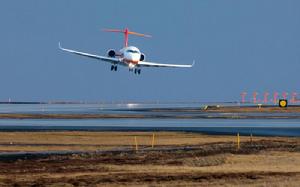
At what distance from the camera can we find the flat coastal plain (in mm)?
40469

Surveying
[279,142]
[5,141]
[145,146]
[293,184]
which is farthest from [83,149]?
[293,184]

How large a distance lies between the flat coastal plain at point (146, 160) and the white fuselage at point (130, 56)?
6550 cm

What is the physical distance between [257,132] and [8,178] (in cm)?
4556

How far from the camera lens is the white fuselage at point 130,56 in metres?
143

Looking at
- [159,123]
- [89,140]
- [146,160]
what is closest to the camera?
[146,160]

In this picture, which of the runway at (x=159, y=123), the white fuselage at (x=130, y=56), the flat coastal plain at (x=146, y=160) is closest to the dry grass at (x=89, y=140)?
the flat coastal plain at (x=146, y=160)

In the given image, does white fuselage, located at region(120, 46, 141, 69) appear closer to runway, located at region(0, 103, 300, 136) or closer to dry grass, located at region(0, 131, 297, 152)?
runway, located at region(0, 103, 300, 136)

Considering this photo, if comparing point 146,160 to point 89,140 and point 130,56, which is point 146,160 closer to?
point 89,140

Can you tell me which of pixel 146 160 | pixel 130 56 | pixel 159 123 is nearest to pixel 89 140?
pixel 146 160

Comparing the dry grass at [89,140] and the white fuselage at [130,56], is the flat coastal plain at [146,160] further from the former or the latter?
the white fuselage at [130,56]

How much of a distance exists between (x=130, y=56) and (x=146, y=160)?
92306 mm

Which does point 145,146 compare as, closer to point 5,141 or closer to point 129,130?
point 5,141

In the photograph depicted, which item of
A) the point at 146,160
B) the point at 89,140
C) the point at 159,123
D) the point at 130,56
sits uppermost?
the point at 130,56

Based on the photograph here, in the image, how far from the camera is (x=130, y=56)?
469 feet
